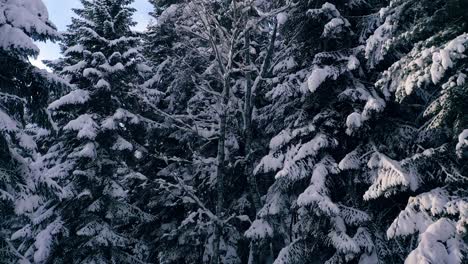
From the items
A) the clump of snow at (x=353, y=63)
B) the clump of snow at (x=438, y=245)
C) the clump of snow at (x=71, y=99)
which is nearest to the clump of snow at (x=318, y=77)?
the clump of snow at (x=353, y=63)

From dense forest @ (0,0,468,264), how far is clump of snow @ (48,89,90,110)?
2.0 inches

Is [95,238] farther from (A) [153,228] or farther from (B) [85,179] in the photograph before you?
(A) [153,228]

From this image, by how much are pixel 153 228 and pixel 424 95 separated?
11.7 metres

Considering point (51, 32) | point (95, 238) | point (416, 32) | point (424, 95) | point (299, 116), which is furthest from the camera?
point (95, 238)

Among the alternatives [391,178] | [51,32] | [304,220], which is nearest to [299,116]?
[304,220]

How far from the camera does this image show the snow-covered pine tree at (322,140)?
10031mm

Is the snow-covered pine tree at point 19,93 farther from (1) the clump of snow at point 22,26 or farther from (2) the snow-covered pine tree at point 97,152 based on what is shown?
(2) the snow-covered pine tree at point 97,152

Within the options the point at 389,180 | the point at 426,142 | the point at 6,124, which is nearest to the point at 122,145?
the point at 6,124

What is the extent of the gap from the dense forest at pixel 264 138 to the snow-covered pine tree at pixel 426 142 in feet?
0.11

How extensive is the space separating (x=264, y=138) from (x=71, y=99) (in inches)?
288

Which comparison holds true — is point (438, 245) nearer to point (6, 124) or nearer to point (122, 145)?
point (6, 124)

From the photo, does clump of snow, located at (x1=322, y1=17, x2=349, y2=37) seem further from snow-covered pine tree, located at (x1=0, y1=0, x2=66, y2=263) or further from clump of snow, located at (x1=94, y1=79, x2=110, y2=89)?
clump of snow, located at (x1=94, y1=79, x2=110, y2=89)

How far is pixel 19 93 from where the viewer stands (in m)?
10.7

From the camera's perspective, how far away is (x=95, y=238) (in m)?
14.1
